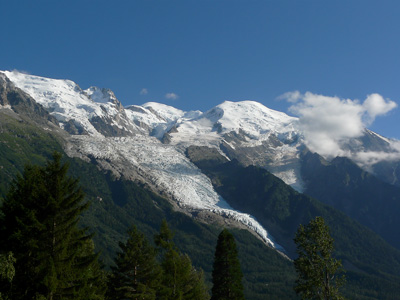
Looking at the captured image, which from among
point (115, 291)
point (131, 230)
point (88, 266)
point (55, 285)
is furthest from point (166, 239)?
point (55, 285)

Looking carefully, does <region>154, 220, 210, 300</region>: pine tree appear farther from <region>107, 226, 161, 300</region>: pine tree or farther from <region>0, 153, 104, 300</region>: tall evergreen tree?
<region>0, 153, 104, 300</region>: tall evergreen tree

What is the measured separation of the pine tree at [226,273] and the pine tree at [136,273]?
11862 millimetres

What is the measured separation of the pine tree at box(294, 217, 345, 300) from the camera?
43.3 meters

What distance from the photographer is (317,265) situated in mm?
44219

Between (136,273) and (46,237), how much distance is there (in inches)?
715

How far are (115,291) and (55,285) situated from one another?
703 inches

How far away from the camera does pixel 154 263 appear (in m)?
46.4

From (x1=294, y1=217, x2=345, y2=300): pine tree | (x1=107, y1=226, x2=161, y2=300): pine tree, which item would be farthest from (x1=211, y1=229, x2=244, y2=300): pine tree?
(x1=294, y1=217, x2=345, y2=300): pine tree

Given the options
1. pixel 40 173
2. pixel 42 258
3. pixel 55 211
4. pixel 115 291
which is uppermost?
pixel 40 173

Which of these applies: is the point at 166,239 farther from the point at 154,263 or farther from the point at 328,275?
the point at 328,275

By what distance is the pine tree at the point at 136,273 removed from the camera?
43.3 metres

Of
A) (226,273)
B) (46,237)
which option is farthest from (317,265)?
(46,237)

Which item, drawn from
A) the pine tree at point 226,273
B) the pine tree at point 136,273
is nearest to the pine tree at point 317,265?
the pine tree at point 226,273

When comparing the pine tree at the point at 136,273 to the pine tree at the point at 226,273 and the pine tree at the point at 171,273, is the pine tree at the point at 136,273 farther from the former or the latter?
the pine tree at the point at 226,273
